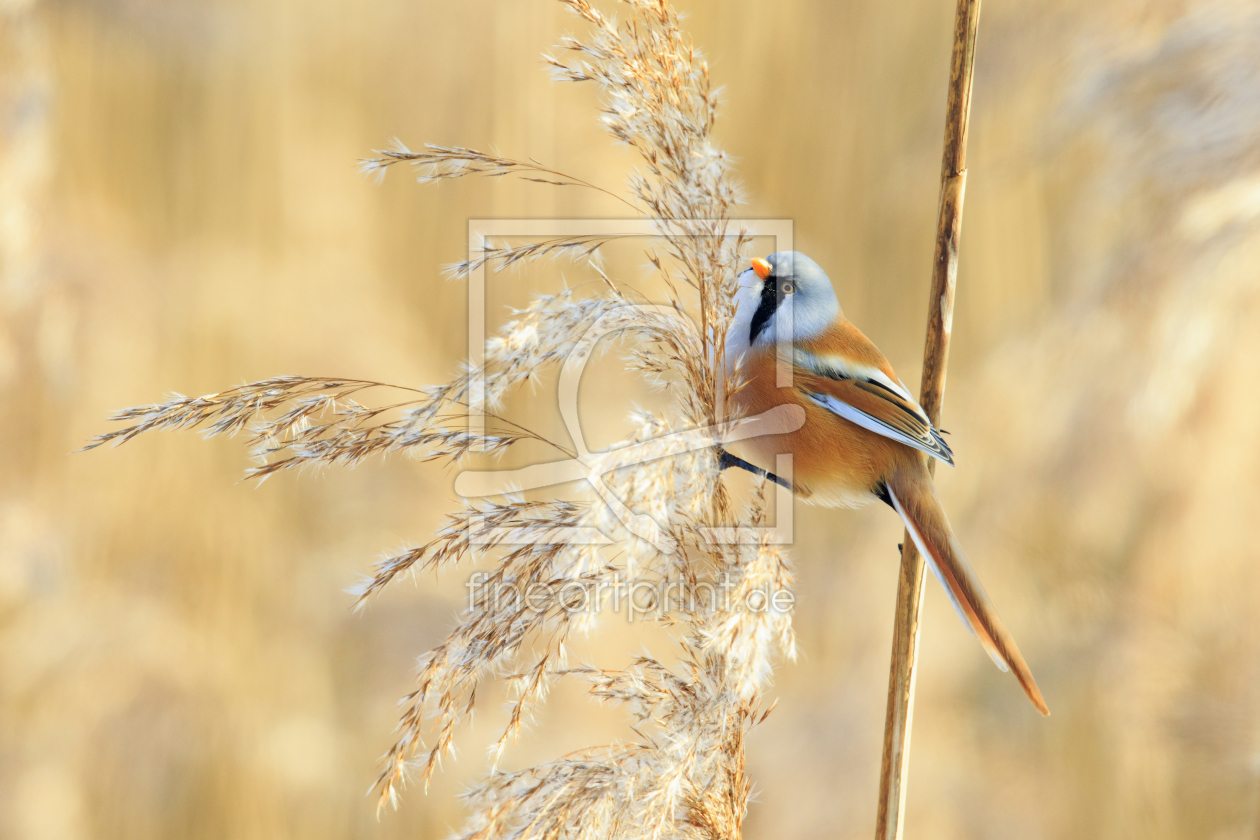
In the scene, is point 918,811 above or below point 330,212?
below

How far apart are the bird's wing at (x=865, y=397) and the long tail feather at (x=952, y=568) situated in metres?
0.04

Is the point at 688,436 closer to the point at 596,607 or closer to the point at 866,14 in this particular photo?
the point at 596,607

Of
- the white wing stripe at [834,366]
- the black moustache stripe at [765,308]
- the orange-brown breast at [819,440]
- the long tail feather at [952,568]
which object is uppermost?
the black moustache stripe at [765,308]

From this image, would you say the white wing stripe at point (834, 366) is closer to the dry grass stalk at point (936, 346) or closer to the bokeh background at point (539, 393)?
the dry grass stalk at point (936, 346)

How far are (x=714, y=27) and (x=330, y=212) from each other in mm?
695

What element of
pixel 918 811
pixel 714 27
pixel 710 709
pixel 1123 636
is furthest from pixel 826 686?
pixel 714 27

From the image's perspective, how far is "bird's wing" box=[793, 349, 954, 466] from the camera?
2.24 feet

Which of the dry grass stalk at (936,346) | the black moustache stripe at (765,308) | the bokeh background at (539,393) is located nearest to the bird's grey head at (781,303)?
the black moustache stripe at (765,308)

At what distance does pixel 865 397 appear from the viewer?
715 millimetres

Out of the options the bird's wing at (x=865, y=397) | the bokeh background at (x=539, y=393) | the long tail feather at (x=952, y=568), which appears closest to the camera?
the long tail feather at (x=952, y=568)

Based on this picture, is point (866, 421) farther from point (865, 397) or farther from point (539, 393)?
point (539, 393)

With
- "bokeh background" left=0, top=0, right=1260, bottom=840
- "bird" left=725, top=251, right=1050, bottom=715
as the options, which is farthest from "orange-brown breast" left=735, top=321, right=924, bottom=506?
"bokeh background" left=0, top=0, right=1260, bottom=840

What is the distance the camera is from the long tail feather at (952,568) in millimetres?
573

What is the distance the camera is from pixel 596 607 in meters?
0.66
